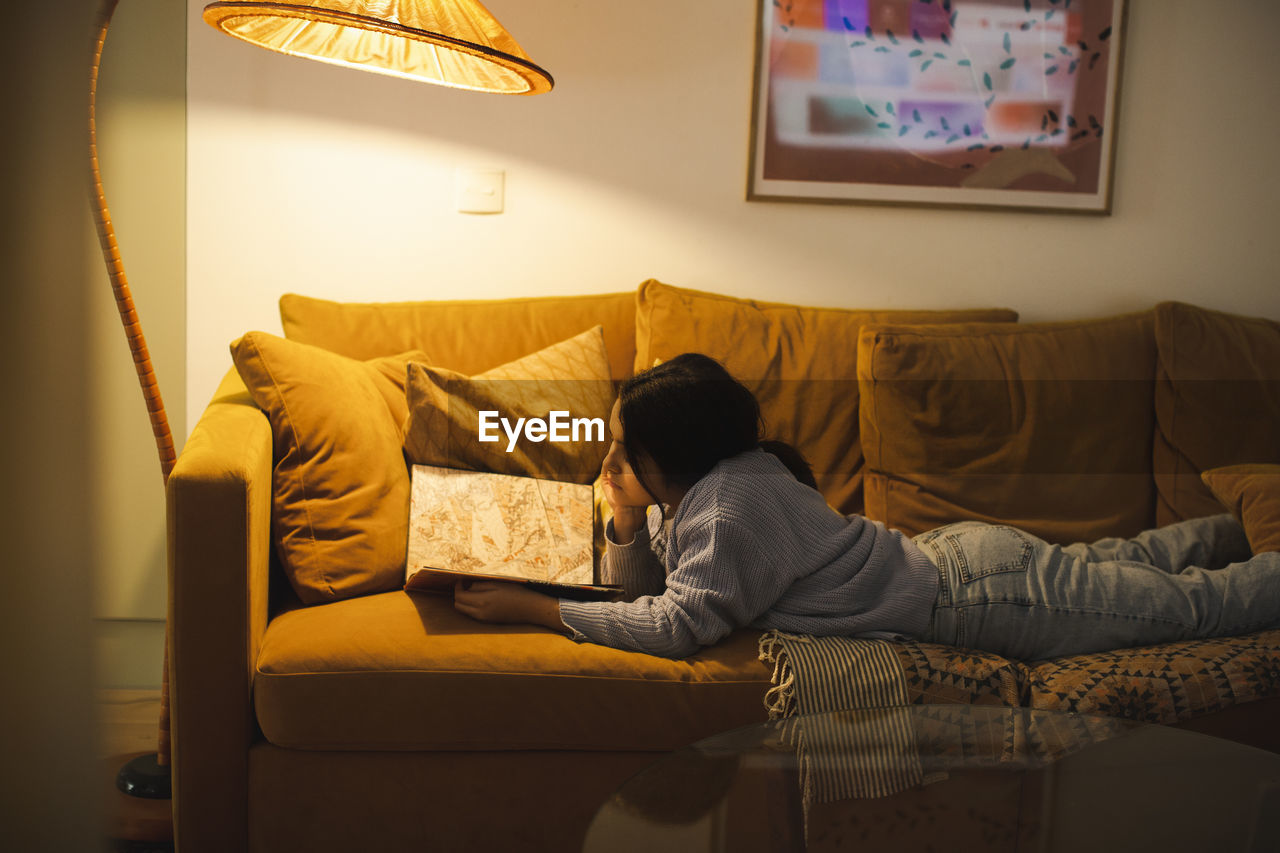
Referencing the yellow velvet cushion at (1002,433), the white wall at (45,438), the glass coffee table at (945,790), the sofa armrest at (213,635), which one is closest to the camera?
the white wall at (45,438)

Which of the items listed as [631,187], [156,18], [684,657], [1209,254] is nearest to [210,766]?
[684,657]

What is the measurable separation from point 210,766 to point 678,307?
1.24 meters

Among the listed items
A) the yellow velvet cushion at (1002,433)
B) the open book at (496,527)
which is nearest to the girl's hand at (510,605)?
the open book at (496,527)

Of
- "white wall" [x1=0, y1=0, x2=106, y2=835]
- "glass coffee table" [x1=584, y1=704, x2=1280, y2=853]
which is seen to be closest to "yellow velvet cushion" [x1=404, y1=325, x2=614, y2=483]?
"glass coffee table" [x1=584, y1=704, x2=1280, y2=853]

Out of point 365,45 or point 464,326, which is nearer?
point 365,45

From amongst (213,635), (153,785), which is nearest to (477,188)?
(213,635)

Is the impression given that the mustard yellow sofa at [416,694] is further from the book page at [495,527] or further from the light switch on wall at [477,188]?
the light switch on wall at [477,188]

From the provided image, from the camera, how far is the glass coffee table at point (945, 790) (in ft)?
2.84

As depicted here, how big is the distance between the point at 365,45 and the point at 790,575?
104cm

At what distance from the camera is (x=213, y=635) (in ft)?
4.08

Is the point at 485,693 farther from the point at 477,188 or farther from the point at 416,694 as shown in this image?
the point at 477,188

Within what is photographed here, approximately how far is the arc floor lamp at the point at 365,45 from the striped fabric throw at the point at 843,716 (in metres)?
0.74

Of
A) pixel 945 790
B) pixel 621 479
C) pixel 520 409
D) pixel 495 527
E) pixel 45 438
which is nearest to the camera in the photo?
pixel 45 438

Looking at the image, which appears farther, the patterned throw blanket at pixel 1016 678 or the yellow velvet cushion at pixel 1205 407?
the yellow velvet cushion at pixel 1205 407
